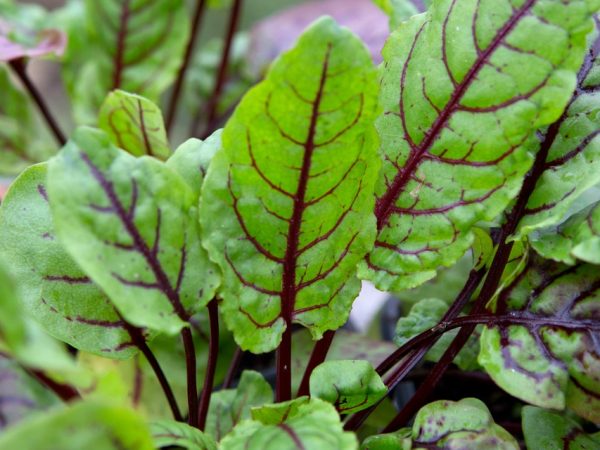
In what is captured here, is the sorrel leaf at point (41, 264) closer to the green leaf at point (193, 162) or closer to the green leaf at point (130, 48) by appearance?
the green leaf at point (193, 162)

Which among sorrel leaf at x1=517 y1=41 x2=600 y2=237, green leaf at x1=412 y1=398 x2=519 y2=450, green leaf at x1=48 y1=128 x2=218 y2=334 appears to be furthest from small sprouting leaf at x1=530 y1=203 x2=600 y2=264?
green leaf at x1=48 y1=128 x2=218 y2=334

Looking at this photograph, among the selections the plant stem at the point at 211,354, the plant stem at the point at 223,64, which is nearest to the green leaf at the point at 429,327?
the plant stem at the point at 211,354

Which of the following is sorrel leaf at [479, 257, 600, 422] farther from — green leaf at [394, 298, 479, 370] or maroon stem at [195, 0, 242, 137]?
maroon stem at [195, 0, 242, 137]

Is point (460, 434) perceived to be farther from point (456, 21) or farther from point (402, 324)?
point (456, 21)

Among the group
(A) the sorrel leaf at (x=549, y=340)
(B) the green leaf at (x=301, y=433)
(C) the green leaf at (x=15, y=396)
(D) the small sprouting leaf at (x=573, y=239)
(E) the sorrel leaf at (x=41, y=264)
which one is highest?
(E) the sorrel leaf at (x=41, y=264)

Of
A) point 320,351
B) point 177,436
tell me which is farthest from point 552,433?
point 177,436

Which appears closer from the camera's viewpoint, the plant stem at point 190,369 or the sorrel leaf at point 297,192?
the sorrel leaf at point 297,192

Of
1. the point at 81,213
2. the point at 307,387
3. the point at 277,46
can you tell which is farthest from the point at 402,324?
the point at 277,46
